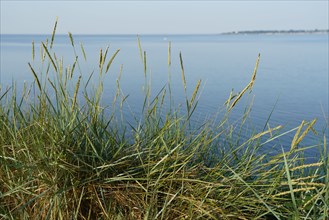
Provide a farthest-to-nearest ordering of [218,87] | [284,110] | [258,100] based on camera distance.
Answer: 1. [218,87]
2. [258,100]
3. [284,110]

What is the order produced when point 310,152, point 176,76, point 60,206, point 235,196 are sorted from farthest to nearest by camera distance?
point 176,76
point 310,152
point 235,196
point 60,206

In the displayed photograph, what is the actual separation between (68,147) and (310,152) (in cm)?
701

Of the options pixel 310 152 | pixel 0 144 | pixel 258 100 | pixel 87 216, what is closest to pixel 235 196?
pixel 87 216

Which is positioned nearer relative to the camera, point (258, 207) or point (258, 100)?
point (258, 207)

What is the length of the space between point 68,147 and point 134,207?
55cm

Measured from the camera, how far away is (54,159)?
7.43 feet

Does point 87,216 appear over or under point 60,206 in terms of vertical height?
under

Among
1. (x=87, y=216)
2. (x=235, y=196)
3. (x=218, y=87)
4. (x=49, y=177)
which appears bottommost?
(x=218, y=87)

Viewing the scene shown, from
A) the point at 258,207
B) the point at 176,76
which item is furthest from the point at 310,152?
the point at 176,76

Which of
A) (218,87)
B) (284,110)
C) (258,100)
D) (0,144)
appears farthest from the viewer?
(218,87)

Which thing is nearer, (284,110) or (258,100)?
(284,110)

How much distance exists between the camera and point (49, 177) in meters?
2.26

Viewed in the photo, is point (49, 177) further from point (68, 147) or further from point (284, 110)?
point (284, 110)

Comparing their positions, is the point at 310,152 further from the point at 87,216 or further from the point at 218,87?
the point at 218,87
